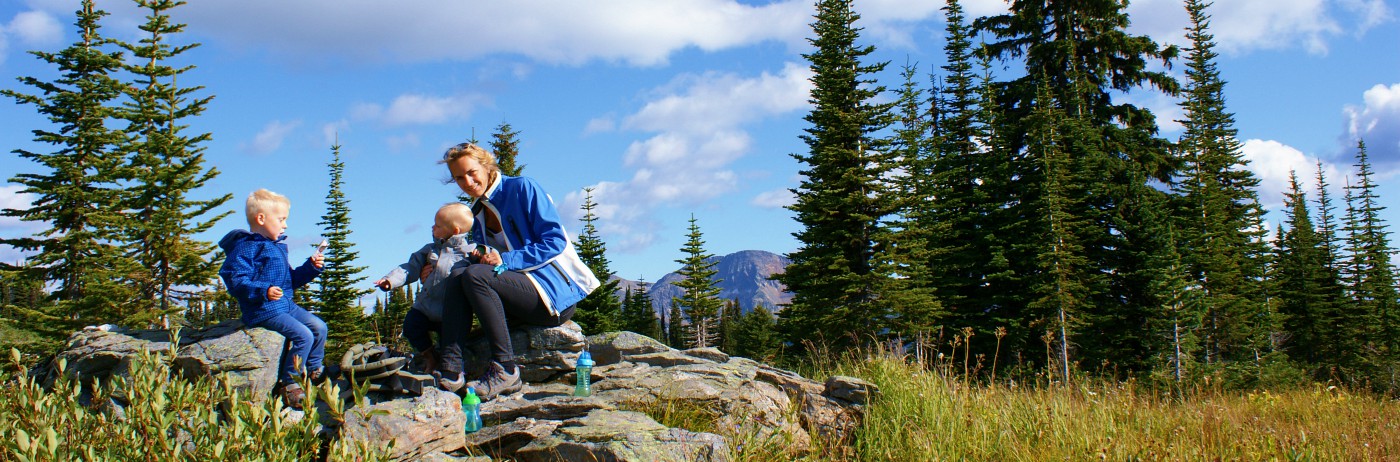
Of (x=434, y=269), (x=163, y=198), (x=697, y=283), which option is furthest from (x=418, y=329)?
(x=697, y=283)

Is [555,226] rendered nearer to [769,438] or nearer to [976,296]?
[769,438]

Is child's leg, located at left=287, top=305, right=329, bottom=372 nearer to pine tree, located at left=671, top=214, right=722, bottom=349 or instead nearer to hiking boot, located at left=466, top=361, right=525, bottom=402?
hiking boot, located at left=466, top=361, right=525, bottom=402

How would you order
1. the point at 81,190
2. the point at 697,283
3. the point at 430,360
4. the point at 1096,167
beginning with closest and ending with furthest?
the point at 430,360 → the point at 81,190 → the point at 1096,167 → the point at 697,283

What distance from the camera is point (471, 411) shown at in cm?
479

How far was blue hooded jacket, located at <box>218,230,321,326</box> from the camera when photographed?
4949mm

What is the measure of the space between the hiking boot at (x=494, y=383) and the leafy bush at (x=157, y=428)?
220cm

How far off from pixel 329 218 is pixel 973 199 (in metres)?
24.2

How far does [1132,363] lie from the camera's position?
90.7 feet

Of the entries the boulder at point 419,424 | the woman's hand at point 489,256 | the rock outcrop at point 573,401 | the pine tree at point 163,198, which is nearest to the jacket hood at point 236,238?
the rock outcrop at point 573,401

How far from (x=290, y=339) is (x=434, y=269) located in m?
1.06

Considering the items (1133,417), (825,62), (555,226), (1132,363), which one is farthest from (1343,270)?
(555,226)

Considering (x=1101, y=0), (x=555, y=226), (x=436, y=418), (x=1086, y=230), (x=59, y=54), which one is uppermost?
(x=1101, y=0)

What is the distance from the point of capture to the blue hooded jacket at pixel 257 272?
495 centimetres

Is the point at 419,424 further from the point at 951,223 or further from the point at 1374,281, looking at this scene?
the point at 1374,281
